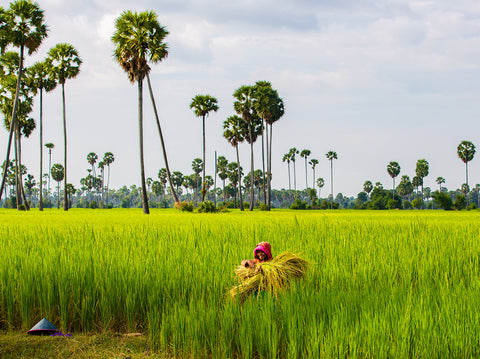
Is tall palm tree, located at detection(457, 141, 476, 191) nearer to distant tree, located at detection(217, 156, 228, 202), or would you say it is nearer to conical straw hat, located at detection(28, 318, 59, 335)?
distant tree, located at detection(217, 156, 228, 202)

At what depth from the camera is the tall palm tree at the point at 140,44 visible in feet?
111

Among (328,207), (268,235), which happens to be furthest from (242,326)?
(328,207)

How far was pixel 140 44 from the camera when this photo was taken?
33594mm

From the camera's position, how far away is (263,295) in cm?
370

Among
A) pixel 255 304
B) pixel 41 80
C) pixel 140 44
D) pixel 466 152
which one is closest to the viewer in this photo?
pixel 255 304

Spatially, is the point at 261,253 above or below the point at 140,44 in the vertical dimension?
below

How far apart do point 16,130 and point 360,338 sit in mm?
54623

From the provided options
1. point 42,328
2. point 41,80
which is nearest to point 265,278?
point 42,328

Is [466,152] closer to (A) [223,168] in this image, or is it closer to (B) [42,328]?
(A) [223,168]

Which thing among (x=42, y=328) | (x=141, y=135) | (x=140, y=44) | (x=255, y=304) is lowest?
(x=42, y=328)

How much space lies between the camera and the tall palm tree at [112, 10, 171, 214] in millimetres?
33750

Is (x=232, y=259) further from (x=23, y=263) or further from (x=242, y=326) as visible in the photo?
(x=23, y=263)

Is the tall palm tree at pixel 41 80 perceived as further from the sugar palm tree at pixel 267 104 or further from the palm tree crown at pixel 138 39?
the sugar palm tree at pixel 267 104

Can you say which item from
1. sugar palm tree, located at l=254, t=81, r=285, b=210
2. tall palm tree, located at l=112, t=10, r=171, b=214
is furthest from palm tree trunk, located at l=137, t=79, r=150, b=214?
sugar palm tree, located at l=254, t=81, r=285, b=210
